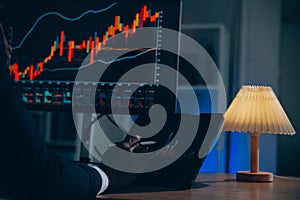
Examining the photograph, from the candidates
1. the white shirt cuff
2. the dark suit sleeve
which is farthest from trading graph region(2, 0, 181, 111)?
the dark suit sleeve

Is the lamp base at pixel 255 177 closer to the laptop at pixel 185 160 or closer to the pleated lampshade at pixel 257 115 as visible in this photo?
the pleated lampshade at pixel 257 115

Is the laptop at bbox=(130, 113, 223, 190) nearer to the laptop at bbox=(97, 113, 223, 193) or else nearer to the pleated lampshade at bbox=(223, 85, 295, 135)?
the laptop at bbox=(97, 113, 223, 193)

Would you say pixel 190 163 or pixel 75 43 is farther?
pixel 75 43

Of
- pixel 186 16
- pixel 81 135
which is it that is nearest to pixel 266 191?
pixel 81 135

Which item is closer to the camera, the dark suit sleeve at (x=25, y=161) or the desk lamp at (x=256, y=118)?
the dark suit sleeve at (x=25, y=161)

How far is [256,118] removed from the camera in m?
1.19

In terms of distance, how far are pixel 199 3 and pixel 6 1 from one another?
1681mm

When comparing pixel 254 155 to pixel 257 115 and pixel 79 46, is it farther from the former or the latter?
pixel 79 46

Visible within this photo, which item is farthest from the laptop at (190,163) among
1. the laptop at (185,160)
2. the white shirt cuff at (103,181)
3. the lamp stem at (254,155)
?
the lamp stem at (254,155)

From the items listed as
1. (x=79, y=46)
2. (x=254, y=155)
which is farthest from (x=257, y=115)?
(x=79, y=46)

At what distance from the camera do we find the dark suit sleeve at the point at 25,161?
0.64 m

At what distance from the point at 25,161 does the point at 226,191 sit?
49 cm

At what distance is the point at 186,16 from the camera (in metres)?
2.73

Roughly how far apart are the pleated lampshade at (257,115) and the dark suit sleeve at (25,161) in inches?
22.8
